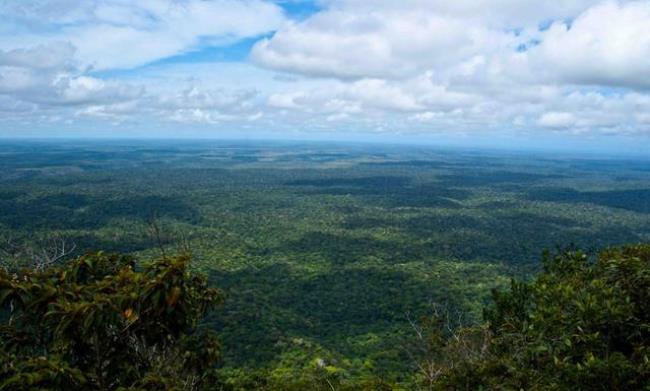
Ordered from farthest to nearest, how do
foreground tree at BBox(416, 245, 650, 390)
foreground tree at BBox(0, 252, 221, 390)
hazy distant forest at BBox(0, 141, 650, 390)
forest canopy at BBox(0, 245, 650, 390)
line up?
foreground tree at BBox(416, 245, 650, 390) < hazy distant forest at BBox(0, 141, 650, 390) < forest canopy at BBox(0, 245, 650, 390) < foreground tree at BBox(0, 252, 221, 390)

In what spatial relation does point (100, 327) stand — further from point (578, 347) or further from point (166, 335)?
point (578, 347)

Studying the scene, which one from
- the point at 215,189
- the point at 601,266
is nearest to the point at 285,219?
the point at 215,189

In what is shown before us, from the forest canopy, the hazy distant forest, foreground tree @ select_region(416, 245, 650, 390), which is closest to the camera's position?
the forest canopy

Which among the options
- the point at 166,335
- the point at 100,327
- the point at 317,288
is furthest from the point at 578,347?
the point at 317,288

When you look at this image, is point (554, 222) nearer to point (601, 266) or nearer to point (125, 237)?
point (125, 237)

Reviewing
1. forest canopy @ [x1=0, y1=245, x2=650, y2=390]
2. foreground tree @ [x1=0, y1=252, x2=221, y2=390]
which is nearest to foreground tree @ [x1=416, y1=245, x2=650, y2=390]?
forest canopy @ [x1=0, y1=245, x2=650, y2=390]

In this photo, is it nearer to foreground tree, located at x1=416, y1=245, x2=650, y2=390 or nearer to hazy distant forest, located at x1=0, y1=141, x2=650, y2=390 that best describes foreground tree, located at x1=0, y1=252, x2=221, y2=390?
hazy distant forest, located at x1=0, y1=141, x2=650, y2=390

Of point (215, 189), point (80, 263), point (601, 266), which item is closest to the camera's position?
point (80, 263)
